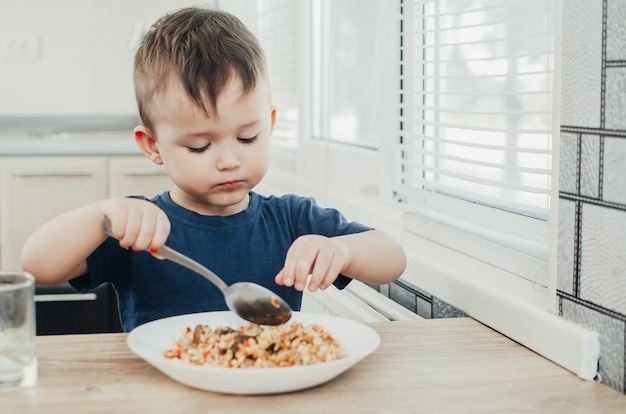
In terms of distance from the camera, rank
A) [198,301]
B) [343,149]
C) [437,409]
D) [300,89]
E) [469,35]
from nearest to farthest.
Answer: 1. [437,409]
2. [198,301]
3. [469,35]
4. [343,149]
5. [300,89]

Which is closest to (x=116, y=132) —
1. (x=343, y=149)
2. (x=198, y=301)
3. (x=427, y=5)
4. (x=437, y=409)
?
(x=343, y=149)

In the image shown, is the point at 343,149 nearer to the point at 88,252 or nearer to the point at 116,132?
the point at 88,252

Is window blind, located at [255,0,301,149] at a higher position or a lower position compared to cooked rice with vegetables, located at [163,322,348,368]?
higher

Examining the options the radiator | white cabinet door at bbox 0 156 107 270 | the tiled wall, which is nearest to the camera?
the tiled wall

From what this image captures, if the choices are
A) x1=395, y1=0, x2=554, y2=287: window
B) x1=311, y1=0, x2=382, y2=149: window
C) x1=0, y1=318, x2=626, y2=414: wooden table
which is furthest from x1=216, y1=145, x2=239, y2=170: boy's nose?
x1=311, y1=0, x2=382, y2=149: window

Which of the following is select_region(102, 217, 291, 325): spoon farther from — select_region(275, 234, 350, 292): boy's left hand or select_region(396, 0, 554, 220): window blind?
select_region(396, 0, 554, 220): window blind

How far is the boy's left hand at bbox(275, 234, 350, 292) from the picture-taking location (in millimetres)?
1069

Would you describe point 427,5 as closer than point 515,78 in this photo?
No

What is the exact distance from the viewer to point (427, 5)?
5.55 feet

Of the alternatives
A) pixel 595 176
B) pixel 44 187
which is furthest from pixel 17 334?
pixel 44 187

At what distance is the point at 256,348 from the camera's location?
925 mm

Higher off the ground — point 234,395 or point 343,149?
point 343,149

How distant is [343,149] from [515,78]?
0.76 m

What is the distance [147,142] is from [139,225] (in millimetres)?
316
